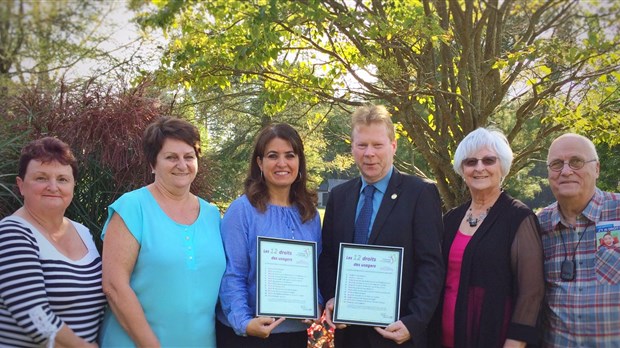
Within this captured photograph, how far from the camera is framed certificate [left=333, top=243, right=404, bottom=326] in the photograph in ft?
10.6

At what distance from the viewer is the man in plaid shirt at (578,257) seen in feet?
10.1

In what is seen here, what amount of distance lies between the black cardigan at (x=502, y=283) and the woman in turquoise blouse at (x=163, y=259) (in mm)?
1528

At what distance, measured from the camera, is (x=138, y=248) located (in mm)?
3102

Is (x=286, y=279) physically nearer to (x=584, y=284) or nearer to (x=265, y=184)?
(x=265, y=184)

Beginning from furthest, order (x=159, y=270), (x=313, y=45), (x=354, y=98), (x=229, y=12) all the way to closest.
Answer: (x=354, y=98) < (x=313, y=45) < (x=229, y=12) < (x=159, y=270)

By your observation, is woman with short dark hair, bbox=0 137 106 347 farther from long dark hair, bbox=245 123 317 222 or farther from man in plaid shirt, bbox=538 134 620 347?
man in plaid shirt, bbox=538 134 620 347

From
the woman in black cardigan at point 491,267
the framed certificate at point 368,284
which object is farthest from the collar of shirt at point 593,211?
the framed certificate at point 368,284

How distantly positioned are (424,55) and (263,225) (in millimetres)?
4359

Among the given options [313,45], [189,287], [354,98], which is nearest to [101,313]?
[189,287]

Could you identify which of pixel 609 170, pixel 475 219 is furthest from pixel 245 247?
pixel 609 170

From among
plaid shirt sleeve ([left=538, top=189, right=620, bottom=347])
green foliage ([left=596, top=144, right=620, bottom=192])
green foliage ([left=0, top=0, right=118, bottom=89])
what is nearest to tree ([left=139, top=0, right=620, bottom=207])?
green foliage ([left=0, top=0, right=118, bottom=89])

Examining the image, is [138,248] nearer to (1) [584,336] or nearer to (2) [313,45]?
(1) [584,336]

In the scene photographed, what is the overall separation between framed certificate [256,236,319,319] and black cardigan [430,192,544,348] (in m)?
0.92

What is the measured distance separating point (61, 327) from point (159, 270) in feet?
1.88
